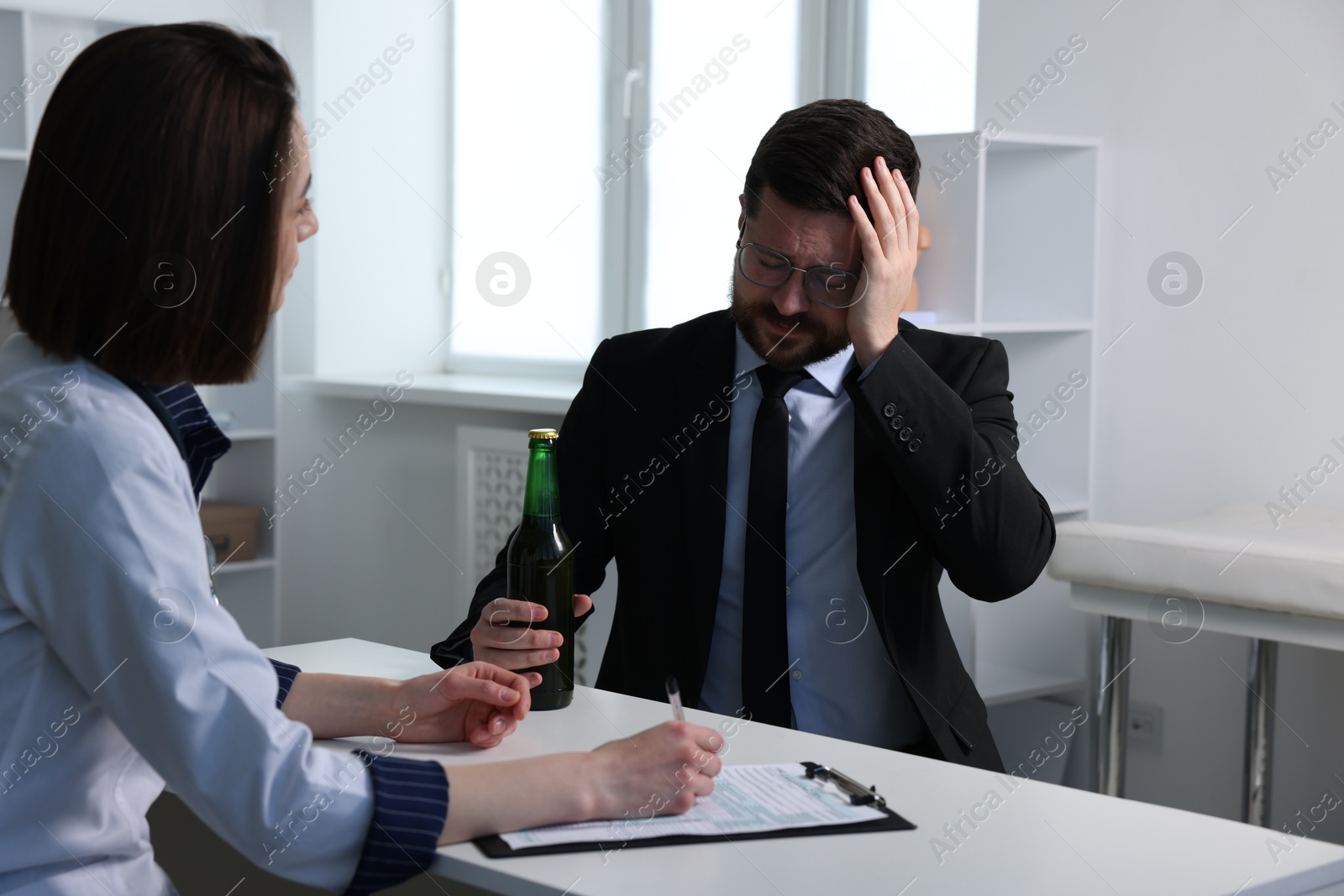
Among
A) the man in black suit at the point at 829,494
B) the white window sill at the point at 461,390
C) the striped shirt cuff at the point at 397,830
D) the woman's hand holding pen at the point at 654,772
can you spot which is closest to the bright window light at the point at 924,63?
the white window sill at the point at 461,390

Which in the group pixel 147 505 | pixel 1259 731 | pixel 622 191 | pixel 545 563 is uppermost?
pixel 622 191

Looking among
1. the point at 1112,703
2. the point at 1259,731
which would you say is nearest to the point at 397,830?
the point at 1112,703

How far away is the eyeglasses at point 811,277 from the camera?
5.58 ft

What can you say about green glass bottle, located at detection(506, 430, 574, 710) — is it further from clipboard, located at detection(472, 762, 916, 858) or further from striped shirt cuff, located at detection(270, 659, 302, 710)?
clipboard, located at detection(472, 762, 916, 858)

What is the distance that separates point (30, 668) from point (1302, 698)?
2359mm

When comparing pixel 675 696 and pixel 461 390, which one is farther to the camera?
pixel 461 390

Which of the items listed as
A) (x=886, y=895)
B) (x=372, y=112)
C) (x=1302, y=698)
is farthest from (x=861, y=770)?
(x=372, y=112)

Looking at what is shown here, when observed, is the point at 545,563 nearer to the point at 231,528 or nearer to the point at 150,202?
the point at 150,202

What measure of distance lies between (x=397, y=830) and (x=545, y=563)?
0.45 metres

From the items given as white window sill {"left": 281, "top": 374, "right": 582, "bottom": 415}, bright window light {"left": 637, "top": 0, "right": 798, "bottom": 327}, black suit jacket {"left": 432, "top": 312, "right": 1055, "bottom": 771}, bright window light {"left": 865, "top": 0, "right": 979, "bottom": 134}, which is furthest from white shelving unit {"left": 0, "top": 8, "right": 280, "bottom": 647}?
black suit jacket {"left": 432, "top": 312, "right": 1055, "bottom": 771}

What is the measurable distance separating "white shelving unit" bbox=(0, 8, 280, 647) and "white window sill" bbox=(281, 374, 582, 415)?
184 millimetres

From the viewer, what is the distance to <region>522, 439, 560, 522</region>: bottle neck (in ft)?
4.55

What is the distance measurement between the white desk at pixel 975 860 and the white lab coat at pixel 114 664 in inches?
5.4

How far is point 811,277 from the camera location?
5.60 feet
